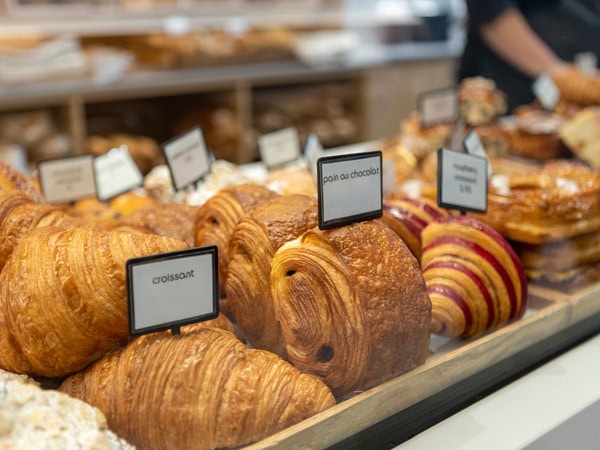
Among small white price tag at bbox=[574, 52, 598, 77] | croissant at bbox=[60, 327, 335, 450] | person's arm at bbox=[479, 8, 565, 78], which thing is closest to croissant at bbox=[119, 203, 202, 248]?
croissant at bbox=[60, 327, 335, 450]

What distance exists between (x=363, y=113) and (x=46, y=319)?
3.94m

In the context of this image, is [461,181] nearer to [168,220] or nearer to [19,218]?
[168,220]

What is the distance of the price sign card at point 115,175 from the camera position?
1.80 metres

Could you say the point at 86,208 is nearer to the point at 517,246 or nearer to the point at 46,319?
the point at 46,319

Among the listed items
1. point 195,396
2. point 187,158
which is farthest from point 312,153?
point 195,396

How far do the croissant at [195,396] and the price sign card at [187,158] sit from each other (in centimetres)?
77

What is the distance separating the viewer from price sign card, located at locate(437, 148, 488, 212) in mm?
1330

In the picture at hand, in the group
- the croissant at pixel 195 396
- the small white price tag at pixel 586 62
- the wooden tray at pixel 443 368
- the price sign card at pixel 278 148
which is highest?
the small white price tag at pixel 586 62

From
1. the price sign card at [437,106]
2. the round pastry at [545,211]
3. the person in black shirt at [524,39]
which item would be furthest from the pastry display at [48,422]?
the person in black shirt at [524,39]

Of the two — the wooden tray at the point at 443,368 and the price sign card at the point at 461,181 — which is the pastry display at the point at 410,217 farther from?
the wooden tray at the point at 443,368

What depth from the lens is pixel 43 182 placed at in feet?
5.32

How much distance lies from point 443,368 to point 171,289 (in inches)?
17.2

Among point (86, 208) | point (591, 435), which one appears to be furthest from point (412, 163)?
point (591, 435)

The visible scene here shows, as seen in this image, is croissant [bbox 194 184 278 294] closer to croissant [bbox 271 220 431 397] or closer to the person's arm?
croissant [bbox 271 220 431 397]
